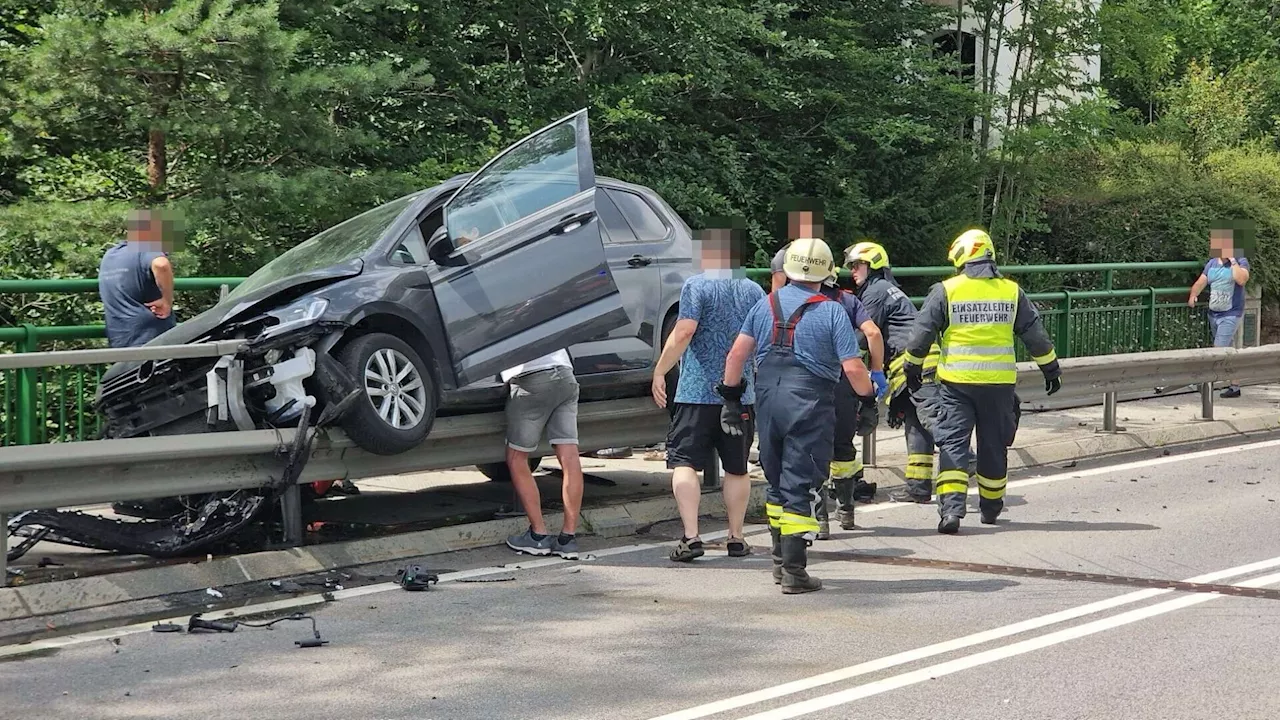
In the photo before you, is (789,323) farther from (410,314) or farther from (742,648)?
(410,314)

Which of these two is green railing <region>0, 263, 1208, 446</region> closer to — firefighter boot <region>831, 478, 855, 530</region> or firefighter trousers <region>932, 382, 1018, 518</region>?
firefighter trousers <region>932, 382, 1018, 518</region>

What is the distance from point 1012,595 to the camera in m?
7.18

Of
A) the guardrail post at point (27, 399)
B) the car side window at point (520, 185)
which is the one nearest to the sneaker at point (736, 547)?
the car side window at point (520, 185)

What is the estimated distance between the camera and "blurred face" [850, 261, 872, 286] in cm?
966

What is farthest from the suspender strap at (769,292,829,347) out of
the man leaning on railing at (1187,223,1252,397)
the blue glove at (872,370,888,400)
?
the man leaning on railing at (1187,223,1252,397)

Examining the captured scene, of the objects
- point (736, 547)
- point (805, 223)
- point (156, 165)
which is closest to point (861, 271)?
point (805, 223)

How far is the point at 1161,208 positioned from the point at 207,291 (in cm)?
1406

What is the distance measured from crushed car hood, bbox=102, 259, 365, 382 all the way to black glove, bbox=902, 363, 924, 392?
3336mm

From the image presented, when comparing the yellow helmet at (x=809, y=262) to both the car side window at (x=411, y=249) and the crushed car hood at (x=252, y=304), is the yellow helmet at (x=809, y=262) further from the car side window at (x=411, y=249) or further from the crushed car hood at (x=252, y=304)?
the crushed car hood at (x=252, y=304)

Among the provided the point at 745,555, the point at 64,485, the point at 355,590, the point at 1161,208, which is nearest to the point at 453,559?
the point at 355,590

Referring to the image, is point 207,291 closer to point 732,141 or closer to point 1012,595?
point 1012,595

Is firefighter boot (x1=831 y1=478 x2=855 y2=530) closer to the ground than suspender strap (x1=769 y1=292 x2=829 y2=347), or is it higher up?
closer to the ground

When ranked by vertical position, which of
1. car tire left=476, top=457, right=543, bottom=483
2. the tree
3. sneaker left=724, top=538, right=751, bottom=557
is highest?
the tree

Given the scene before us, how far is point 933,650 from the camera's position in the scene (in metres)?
6.12
